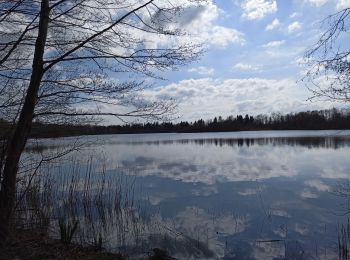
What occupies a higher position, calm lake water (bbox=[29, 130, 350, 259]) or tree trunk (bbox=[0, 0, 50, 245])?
tree trunk (bbox=[0, 0, 50, 245])

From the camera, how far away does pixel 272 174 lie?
1794 cm

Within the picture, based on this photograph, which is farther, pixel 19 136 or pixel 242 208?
pixel 242 208

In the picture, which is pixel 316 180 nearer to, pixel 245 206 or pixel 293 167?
pixel 293 167

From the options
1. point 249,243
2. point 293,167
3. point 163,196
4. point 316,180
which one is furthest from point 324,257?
point 293,167

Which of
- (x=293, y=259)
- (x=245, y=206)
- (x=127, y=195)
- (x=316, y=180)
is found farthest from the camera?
(x=316, y=180)

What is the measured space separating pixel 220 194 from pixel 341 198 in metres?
3.73

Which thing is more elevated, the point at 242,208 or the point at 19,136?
the point at 19,136

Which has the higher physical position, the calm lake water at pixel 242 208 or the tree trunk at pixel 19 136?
the tree trunk at pixel 19 136

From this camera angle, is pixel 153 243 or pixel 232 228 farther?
pixel 232 228

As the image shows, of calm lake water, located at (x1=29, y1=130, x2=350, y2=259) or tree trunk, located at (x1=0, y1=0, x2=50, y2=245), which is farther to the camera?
calm lake water, located at (x1=29, y1=130, x2=350, y2=259)

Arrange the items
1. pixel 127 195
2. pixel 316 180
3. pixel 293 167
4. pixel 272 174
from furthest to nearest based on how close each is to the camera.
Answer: pixel 293 167, pixel 272 174, pixel 316 180, pixel 127 195

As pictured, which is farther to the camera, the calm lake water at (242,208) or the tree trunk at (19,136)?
the calm lake water at (242,208)

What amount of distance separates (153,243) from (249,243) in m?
1.99

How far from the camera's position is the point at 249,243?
27.5 ft
